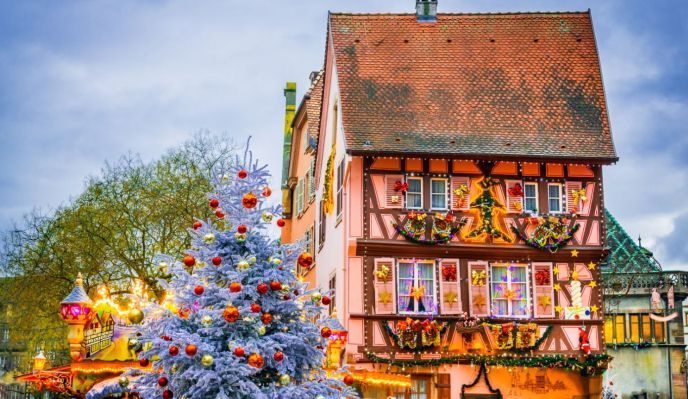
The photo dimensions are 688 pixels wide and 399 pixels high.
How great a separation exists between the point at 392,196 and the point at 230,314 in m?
14.7

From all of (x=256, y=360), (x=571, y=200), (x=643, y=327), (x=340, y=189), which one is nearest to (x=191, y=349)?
(x=256, y=360)

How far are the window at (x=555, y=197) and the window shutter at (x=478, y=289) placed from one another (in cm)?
281

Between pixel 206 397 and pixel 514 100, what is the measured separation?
62.0 feet

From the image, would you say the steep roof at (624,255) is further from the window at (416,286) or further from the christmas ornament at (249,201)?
the christmas ornament at (249,201)

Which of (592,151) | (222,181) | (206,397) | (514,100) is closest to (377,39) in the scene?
(514,100)

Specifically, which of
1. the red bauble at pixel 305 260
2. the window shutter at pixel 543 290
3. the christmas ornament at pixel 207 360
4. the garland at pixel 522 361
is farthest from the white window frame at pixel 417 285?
Result: the christmas ornament at pixel 207 360

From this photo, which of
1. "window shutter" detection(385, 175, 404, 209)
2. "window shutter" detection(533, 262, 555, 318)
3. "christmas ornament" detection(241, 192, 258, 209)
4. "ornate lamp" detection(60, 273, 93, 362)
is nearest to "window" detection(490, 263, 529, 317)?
"window shutter" detection(533, 262, 555, 318)

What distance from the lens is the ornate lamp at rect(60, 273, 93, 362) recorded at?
24.7m

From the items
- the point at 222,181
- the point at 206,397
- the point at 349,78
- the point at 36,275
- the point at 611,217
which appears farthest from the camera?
the point at 611,217

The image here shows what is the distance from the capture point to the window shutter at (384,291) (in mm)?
31359

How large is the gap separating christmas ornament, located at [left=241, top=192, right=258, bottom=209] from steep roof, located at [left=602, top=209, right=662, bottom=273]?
34.1 m

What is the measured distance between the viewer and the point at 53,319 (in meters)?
44.0

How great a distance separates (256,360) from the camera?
57.9ft

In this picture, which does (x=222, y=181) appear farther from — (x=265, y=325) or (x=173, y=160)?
(x=173, y=160)
